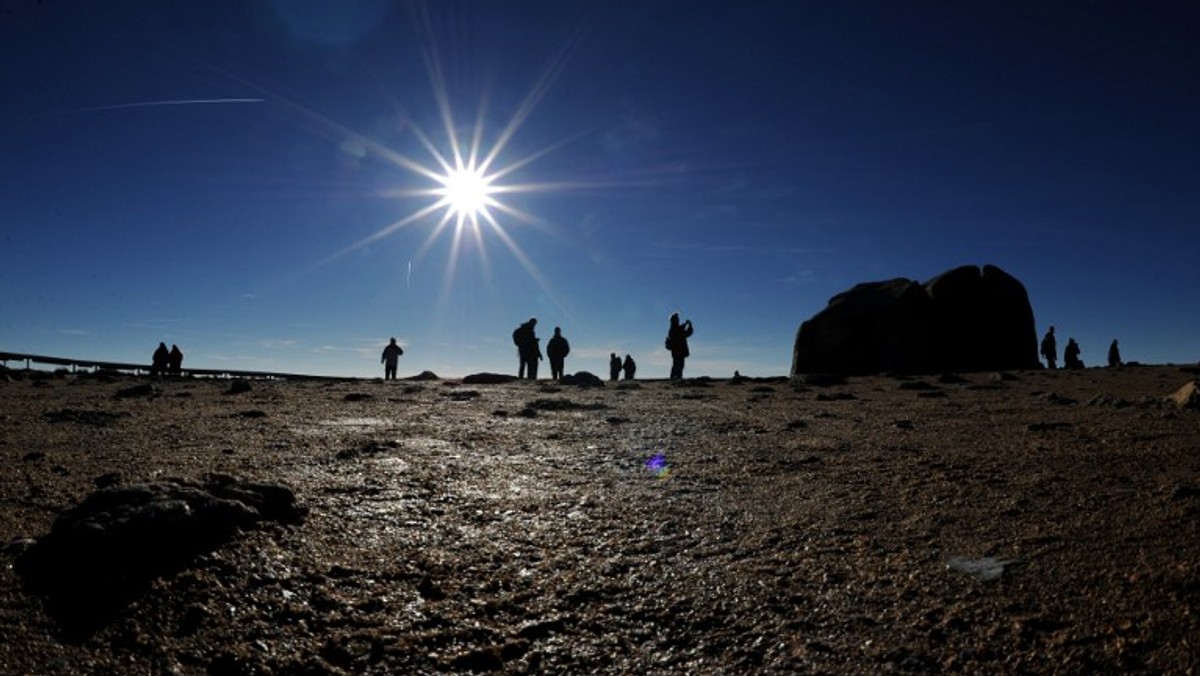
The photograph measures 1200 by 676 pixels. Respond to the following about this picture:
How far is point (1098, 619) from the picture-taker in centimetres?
315

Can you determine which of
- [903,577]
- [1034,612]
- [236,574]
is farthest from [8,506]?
[1034,612]

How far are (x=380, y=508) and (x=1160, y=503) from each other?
5694 mm

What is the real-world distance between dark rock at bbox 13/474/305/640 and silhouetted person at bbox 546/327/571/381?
2240cm

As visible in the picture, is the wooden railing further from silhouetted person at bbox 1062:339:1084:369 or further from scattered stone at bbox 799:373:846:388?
silhouetted person at bbox 1062:339:1084:369

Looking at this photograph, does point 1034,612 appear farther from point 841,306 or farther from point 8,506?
point 841,306

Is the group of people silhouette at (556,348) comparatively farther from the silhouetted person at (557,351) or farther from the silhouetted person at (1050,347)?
the silhouetted person at (1050,347)

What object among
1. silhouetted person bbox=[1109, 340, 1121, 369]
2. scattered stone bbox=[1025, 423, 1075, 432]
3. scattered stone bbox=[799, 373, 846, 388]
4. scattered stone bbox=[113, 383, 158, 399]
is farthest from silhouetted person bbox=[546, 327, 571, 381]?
silhouetted person bbox=[1109, 340, 1121, 369]

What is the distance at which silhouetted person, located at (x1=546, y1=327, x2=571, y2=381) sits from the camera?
26.9 meters

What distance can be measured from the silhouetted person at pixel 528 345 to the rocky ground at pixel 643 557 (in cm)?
1877

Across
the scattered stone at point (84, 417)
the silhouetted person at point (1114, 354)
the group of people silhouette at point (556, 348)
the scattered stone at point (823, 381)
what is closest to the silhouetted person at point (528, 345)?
the group of people silhouette at point (556, 348)

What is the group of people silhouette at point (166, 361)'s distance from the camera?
30.5 m

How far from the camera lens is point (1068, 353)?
37312mm

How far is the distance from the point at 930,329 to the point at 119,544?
33.1m

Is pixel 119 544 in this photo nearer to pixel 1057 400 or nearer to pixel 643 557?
pixel 643 557
